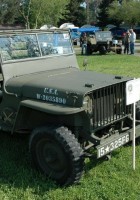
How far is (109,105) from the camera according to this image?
185 inches

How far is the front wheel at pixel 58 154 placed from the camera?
429 cm

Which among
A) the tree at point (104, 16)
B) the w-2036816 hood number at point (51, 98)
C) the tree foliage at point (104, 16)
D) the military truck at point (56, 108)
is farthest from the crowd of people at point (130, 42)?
the tree foliage at point (104, 16)

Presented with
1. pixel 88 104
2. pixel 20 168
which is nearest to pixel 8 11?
pixel 20 168

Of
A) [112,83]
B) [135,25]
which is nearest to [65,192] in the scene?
[112,83]

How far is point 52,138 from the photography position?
4414 millimetres

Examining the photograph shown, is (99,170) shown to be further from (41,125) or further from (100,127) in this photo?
(41,125)

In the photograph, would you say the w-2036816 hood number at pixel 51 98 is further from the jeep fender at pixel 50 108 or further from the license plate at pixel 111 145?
the license plate at pixel 111 145

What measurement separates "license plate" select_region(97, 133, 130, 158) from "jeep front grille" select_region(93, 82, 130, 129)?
237mm

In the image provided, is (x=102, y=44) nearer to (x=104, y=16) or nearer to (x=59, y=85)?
(x=59, y=85)

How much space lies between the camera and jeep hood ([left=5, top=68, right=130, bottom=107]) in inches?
174

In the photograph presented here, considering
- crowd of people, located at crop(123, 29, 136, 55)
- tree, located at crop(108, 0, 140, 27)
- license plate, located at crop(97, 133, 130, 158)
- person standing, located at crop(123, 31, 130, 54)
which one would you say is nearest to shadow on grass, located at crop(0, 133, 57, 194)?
license plate, located at crop(97, 133, 130, 158)

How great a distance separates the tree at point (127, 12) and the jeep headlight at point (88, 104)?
51.4 metres

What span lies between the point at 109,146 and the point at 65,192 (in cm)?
77

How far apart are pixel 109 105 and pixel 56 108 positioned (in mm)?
745
